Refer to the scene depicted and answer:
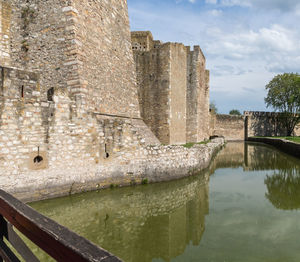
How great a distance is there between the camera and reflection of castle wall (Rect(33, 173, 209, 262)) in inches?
187

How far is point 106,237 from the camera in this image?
500cm

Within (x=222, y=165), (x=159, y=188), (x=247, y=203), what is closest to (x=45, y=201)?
(x=159, y=188)

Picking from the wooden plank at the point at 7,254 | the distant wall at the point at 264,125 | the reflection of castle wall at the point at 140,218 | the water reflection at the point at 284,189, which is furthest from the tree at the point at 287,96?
the wooden plank at the point at 7,254

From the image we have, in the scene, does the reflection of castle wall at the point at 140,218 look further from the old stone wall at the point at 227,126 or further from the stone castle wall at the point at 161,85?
the old stone wall at the point at 227,126

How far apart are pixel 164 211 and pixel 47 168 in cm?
363

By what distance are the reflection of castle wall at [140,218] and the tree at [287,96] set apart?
34.2 meters

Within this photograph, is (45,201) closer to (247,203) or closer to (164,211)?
(164,211)

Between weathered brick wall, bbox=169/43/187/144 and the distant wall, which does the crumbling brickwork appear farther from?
the distant wall

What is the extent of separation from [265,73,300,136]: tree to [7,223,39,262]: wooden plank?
4045cm

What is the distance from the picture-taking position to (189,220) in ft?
20.6

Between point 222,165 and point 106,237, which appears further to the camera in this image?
point 222,165

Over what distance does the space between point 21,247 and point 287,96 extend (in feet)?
137

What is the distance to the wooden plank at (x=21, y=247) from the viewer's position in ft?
5.44

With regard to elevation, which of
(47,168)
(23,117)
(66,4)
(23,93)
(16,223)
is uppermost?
(66,4)
